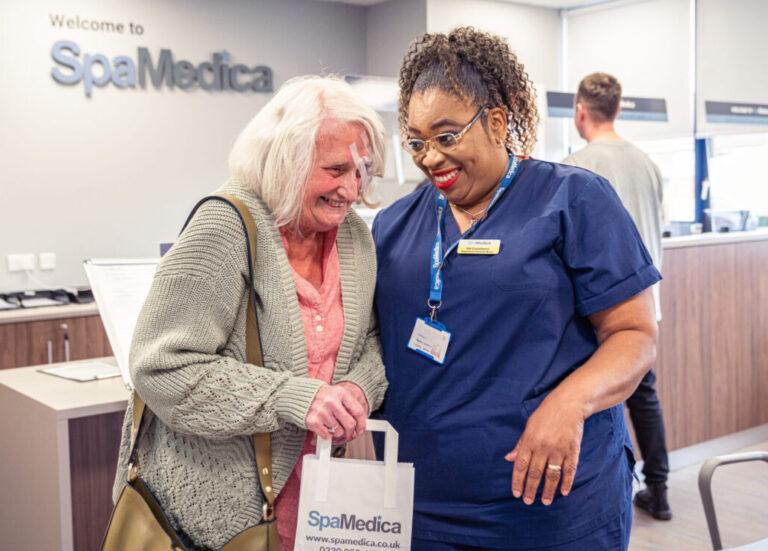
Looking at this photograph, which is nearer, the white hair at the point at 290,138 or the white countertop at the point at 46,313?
Result: the white hair at the point at 290,138

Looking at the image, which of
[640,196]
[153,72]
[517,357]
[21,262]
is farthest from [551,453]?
[153,72]

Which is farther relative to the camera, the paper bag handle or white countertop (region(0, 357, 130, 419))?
white countertop (region(0, 357, 130, 419))

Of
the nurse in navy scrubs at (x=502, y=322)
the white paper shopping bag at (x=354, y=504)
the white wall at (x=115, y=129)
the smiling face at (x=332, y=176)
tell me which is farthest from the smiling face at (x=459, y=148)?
the white wall at (x=115, y=129)

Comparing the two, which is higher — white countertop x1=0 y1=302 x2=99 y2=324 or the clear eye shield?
the clear eye shield

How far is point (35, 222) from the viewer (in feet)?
16.6

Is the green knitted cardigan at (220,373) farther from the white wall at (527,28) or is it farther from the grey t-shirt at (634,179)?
the white wall at (527,28)

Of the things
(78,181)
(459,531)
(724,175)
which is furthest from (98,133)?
(724,175)

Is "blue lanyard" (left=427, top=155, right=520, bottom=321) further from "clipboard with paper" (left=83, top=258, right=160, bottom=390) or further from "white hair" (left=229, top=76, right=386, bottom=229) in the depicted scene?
"clipboard with paper" (left=83, top=258, right=160, bottom=390)

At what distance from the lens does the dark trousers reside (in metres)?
3.37

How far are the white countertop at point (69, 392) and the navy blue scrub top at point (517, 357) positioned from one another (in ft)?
3.03

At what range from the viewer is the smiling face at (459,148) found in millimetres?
1370

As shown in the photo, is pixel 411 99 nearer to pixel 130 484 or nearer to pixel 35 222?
pixel 130 484

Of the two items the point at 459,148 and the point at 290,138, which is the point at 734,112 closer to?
the point at 459,148

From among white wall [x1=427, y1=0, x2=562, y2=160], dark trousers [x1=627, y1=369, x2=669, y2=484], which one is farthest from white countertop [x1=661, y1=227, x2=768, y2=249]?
white wall [x1=427, y1=0, x2=562, y2=160]
